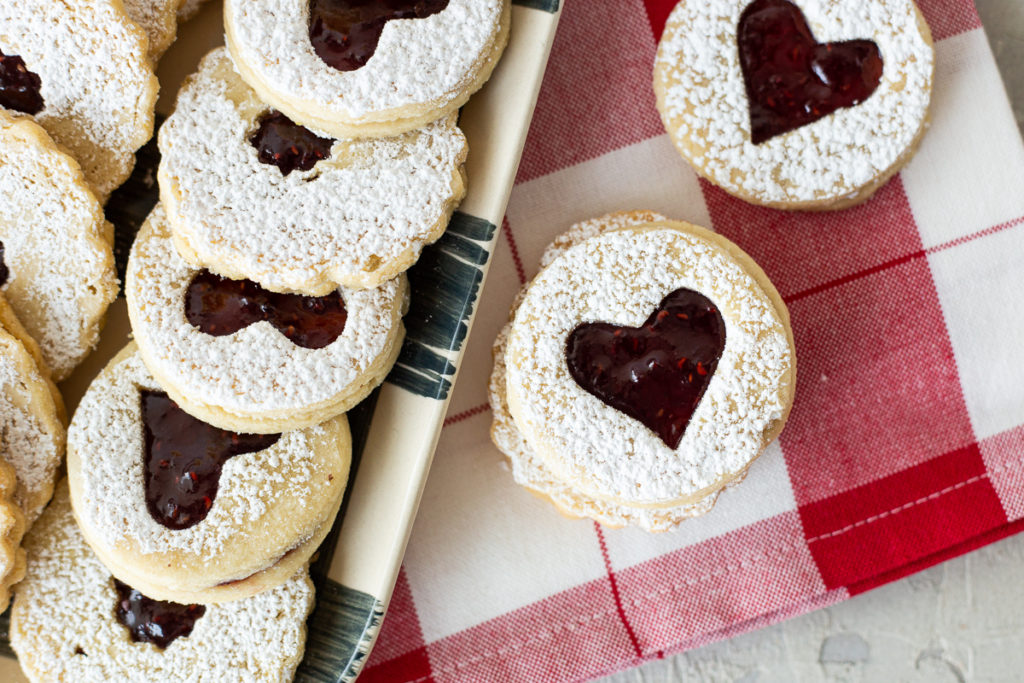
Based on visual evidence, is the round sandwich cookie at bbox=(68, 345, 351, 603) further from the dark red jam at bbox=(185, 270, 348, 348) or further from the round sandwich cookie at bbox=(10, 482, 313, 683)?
the dark red jam at bbox=(185, 270, 348, 348)

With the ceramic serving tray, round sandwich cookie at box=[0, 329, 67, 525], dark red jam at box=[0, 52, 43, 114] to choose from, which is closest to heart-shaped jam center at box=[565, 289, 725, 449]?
the ceramic serving tray

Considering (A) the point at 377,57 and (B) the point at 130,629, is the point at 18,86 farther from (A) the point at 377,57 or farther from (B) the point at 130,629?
(B) the point at 130,629

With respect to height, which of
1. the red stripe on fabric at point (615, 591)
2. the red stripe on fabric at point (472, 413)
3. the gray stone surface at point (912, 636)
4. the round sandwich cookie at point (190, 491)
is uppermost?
the round sandwich cookie at point (190, 491)

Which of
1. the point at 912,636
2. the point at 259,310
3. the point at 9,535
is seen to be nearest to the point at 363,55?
the point at 259,310

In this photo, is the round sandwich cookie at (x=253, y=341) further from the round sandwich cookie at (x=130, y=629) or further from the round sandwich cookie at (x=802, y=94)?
the round sandwich cookie at (x=802, y=94)

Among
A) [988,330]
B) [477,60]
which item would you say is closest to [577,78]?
[477,60]

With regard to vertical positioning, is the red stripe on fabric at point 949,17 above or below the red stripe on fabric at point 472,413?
above

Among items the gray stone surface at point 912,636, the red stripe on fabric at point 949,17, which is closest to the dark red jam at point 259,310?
the gray stone surface at point 912,636
